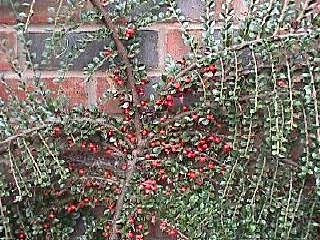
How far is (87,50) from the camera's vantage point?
122 cm

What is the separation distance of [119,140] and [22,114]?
0.20 m

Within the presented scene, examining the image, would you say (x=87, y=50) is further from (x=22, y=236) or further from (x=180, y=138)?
(x=22, y=236)

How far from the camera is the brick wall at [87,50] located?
3.93 feet

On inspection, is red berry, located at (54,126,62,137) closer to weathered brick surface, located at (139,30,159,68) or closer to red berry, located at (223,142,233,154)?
weathered brick surface, located at (139,30,159,68)

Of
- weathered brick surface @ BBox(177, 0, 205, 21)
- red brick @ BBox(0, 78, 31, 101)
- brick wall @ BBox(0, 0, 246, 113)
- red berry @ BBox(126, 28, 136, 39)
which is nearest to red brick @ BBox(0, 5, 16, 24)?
brick wall @ BBox(0, 0, 246, 113)

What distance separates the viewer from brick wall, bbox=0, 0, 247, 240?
120 centimetres

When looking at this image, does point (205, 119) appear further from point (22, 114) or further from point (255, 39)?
point (22, 114)

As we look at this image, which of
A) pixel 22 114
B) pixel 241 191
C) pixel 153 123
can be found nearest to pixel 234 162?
pixel 241 191

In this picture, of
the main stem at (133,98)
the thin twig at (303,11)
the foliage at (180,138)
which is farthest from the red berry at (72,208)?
the thin twig at (303,11)

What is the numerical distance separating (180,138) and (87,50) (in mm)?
249

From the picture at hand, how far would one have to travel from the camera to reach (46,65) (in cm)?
121

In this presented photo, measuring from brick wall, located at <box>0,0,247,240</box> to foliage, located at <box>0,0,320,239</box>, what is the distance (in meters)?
0.03

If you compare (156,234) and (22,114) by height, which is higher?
(22,114)

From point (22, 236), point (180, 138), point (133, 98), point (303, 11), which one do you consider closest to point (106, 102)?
point (133, 98)
